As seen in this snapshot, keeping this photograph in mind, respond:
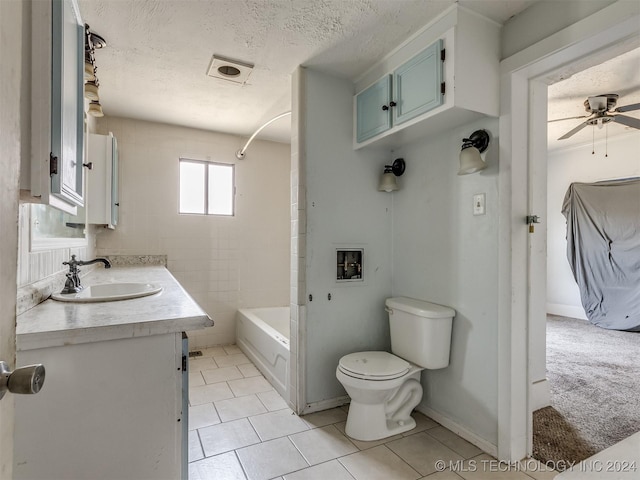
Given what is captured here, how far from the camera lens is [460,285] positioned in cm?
201

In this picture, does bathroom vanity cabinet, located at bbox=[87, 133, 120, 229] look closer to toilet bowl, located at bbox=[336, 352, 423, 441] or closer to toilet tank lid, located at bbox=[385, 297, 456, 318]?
toilet bowl, located at bbox=[336, 352, 423, 441]

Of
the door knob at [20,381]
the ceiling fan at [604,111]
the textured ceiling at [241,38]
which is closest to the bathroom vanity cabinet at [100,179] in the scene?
the textured ceiling at [241,38]

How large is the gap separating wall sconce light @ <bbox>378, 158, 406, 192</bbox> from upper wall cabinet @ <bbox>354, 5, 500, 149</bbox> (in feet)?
1.11

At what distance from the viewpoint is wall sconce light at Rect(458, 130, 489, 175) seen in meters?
1.76

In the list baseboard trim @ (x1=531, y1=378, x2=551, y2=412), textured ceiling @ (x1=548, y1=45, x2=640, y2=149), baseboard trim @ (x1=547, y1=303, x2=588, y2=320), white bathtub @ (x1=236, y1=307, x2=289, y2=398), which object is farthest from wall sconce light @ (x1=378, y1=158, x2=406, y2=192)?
baseboard trim @ (x1=547, y1=303, x2=588, y2=320)

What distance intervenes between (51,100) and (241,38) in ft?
4.41

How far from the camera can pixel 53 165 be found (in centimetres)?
90

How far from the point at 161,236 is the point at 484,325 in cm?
300

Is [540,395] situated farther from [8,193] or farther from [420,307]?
[8,193]

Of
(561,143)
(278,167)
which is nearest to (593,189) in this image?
(561,143)

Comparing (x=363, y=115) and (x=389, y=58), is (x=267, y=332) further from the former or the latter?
(x=389, y=58)

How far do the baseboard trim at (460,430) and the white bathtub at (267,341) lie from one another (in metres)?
0.99

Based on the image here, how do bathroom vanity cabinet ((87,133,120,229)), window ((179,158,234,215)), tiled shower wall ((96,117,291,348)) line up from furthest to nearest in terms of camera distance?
window ((179,158,234,215))
tiled shower wall ((96,117,291,348))
bathroom vanity cabinet ((87,133,120,229))

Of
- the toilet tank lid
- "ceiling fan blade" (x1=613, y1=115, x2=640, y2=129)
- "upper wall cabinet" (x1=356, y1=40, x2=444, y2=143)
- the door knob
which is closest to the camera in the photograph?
the door knob
